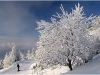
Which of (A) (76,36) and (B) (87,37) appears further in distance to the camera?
(B) (87,37)

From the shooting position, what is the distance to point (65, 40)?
12320mm

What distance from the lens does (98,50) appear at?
16.7 m

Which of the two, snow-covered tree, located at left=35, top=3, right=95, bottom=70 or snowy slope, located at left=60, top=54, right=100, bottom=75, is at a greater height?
snow-covered tree, located at left=35, top=3, right=95, bottom=70

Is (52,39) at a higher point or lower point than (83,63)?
higher

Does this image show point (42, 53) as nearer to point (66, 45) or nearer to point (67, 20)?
point (66, 45)

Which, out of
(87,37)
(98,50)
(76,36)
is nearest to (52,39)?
(76,36)

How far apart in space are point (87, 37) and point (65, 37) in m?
2.40

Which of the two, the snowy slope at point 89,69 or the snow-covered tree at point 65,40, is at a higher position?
the snow-covered tree at point 65,40

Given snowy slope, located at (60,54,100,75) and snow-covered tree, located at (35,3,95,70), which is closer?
snowy slope, located at (60,54,100,75)

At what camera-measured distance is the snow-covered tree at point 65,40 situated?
12.0 m

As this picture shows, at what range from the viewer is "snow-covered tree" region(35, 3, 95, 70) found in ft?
39.2

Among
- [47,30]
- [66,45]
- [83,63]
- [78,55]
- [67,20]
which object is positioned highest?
[67,20]

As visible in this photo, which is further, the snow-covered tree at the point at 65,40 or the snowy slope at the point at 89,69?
the snow-covered tree at the point at 65,40

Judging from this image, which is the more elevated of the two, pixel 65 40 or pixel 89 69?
pixel 65 40
